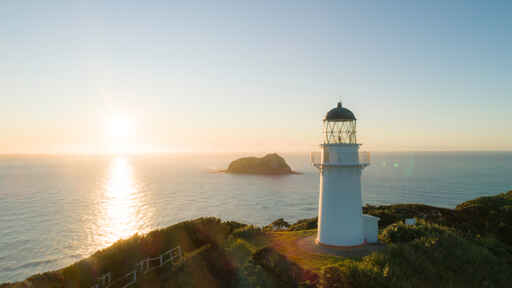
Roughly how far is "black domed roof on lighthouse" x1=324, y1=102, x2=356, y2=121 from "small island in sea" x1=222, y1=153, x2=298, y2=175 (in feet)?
366

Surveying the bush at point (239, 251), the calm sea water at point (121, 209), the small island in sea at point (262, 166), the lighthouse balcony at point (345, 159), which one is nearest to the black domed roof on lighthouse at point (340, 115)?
the lighthouse balcony at point (345, 159)

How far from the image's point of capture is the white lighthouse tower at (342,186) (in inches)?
578

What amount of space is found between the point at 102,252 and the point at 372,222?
47.5 ft

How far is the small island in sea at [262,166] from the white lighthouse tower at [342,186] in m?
111

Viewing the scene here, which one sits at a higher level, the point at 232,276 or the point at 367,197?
the point at 232,276

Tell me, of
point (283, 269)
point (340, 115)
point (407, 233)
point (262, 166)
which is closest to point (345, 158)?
point (340, 115)

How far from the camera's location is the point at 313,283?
10773 millimetres

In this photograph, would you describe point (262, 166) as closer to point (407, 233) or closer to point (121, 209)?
point (121, 209)

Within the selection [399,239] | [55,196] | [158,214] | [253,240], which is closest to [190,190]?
[158,214]

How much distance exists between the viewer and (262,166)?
130 m

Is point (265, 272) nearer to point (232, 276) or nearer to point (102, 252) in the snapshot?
Answer: point (232, 276)

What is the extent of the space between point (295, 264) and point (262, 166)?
117253mm

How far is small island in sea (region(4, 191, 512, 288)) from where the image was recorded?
11.2 meters

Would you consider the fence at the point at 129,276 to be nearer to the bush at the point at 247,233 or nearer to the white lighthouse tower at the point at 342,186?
the bush at the point at 247,233
